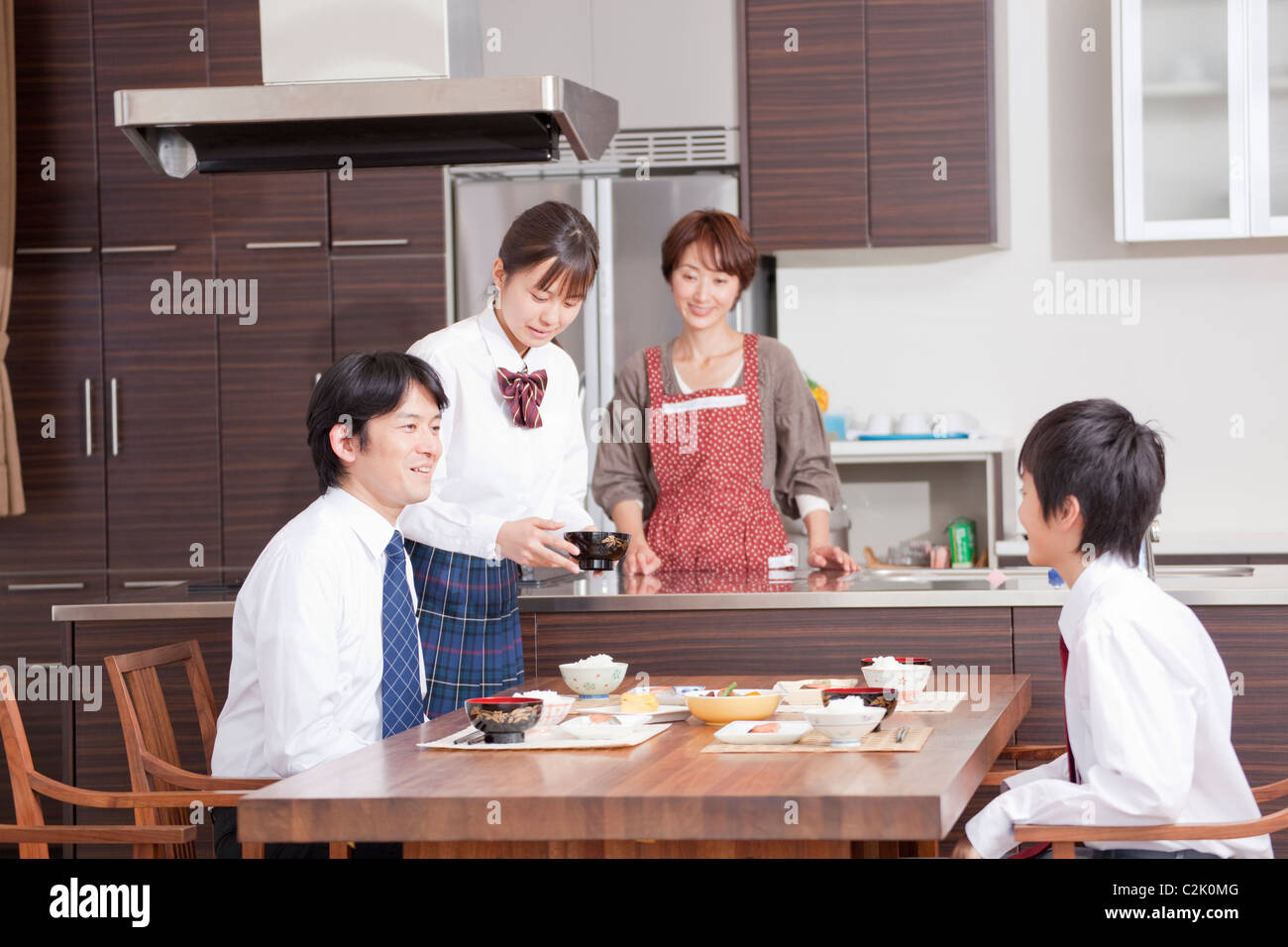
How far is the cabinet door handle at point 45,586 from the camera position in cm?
447

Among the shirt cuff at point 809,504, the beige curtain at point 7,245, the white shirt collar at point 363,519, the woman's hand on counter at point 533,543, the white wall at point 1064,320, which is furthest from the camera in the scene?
the white wall at point 1064,320

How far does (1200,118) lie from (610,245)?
6.04 feet

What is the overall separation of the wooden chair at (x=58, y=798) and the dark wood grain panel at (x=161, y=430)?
102 inches

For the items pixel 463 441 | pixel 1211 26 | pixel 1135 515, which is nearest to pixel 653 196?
pixel 1211 26

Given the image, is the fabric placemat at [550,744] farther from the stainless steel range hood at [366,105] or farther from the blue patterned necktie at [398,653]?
the stainless steel range hood at [366,105]

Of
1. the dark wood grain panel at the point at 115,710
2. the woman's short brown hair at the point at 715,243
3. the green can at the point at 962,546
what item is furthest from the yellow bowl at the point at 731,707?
the green can at the point at 962,546

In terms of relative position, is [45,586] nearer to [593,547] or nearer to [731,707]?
[593,547]

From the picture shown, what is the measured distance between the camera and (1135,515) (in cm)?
186

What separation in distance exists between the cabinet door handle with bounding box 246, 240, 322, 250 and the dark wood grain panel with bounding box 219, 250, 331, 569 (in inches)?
0.6

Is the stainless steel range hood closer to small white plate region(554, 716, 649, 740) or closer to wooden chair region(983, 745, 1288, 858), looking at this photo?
small white plate region(554, 716, 649, 740)

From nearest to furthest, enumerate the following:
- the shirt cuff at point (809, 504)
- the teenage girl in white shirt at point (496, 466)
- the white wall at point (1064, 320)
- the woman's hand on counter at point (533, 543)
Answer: the woman's hand on counter at point (533, 543) < the teenage girl in white shirt at point (496, 466) < the shirt cuff at point (809, 504) < the white wall at point (1064, 320)

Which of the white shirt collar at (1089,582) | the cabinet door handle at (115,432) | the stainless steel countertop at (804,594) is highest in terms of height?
the cabinet door handle at (115,432)

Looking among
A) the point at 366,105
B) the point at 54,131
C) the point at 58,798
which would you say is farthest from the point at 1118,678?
the point at 54,131
